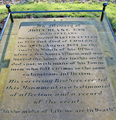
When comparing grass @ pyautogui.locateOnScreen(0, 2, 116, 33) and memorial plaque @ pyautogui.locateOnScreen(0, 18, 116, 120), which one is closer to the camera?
memorial plaque @ pyautogui.locateOnScreen(0, 18, 116, 120)

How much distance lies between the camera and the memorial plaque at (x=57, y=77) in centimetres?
247

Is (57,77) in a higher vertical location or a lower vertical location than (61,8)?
lower

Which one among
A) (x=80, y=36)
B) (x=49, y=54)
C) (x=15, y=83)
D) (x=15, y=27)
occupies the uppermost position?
(x=15, y=27)

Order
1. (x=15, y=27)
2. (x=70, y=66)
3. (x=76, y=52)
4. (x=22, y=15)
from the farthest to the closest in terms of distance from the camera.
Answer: (x=22, y=15) → (x=15, y=27) → (x=76, y=52) → (x=70, y=66)

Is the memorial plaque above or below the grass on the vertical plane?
below

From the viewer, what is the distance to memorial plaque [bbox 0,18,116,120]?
2473mm

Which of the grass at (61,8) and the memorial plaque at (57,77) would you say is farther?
the grass at (61,8)

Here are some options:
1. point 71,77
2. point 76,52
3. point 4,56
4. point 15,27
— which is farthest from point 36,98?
point 15,27

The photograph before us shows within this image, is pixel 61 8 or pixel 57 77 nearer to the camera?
pixel 57 77

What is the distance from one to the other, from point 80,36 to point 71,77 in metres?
1.16

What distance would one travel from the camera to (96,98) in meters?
2.60

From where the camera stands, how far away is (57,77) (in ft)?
9.36

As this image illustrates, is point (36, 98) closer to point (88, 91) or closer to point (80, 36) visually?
point (88, 91)

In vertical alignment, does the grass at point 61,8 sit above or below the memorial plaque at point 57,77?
above
